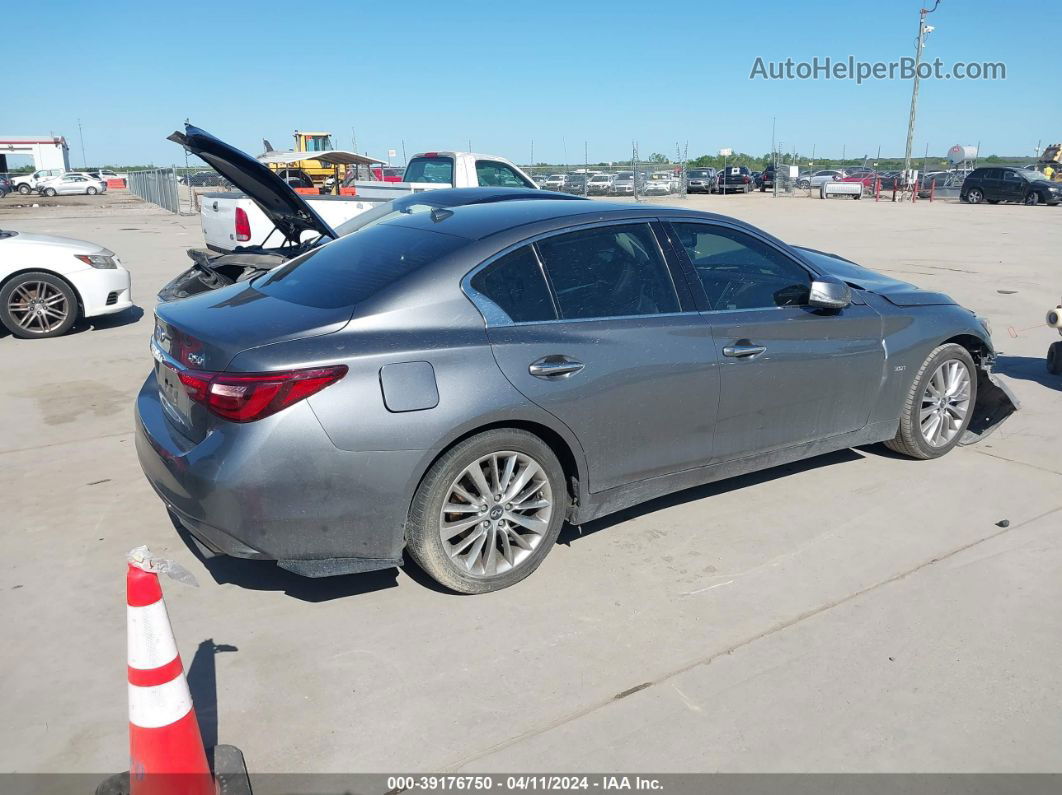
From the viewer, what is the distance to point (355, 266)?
3973 millimetres

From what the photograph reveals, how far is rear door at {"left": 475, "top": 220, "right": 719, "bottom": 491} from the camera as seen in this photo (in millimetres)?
3713

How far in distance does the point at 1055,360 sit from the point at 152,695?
7.50 meters

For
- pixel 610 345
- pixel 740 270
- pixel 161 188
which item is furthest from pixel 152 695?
pixel 161 188

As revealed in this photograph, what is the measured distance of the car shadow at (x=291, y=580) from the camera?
3830 millimetres

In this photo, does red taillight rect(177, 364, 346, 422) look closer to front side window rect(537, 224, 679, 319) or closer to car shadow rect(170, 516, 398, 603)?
car shadow rect(170, 516, 398, 603)

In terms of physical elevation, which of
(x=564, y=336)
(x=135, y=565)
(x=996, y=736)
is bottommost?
(x=996, y=736)

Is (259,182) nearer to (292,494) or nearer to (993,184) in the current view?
(292,494)

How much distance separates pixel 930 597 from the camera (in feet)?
12.4

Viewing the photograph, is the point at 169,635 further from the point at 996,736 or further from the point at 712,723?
the point at 996,736

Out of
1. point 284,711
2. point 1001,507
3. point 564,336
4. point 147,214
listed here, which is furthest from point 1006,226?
point 147,214

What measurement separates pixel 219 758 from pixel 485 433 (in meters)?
1.52

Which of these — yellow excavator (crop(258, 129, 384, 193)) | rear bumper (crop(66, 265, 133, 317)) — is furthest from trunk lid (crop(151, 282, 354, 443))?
yellow excavator (crop(258, 129, 384, 193))

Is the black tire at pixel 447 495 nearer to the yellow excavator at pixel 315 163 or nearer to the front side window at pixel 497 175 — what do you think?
the front side window at pixel 497 175

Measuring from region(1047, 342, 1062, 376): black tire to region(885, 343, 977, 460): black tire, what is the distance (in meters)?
2.43
